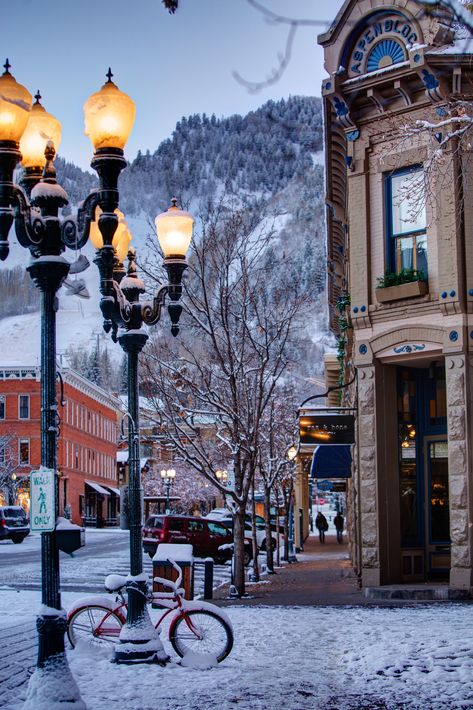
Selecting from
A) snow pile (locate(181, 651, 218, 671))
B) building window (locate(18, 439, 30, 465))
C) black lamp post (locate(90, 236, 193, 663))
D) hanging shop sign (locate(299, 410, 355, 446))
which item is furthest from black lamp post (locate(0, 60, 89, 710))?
building window (locate(18, 439, 30, 465))

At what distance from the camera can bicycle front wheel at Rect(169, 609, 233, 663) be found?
11164 millimetres

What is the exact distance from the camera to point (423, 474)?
20250 mm

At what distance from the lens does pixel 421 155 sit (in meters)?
19.2

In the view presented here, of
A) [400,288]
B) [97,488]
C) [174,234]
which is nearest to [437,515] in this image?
[400,288]

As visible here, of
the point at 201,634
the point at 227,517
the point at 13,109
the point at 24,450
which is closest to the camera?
the point at 13,109

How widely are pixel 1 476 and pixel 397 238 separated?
4974cm

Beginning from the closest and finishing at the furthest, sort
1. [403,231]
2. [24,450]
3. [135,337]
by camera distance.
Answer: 1. [135,337]
2. [403,231]
3. [24,450]

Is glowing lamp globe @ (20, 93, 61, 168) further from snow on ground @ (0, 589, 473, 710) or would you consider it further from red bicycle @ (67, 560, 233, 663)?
snow on ground @ (0, 589, 473, 710)

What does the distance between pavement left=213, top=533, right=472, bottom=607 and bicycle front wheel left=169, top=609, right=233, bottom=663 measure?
247 inches

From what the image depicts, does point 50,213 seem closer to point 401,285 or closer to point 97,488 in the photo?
point 401,285

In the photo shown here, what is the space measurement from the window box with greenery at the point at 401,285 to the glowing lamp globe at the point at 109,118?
34.0 ft

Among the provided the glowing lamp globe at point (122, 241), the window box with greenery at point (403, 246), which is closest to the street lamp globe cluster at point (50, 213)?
the glowing lamp globe at point (122, 241)

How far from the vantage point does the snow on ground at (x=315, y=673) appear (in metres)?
9.21

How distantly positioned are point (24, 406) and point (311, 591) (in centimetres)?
5460
